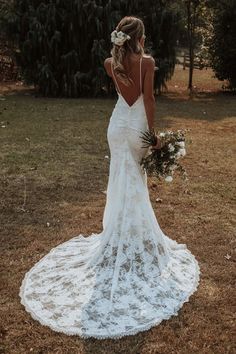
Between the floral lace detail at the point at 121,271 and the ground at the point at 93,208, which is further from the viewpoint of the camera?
the floral lace detail at the point at 121,271

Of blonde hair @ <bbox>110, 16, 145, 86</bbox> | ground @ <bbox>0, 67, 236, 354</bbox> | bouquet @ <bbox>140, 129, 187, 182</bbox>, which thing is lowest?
ground @ <bbox>0, 67, 236, 354</bbox>

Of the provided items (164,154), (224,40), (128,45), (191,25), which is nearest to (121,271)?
(164,154)

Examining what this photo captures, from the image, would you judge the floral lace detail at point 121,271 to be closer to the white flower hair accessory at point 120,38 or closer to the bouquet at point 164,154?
the bouquet at point 164,154

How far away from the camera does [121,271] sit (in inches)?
194

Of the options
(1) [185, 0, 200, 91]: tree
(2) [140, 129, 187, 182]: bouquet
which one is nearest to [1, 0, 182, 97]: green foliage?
(1) [185, 0, 200, 91]: tree

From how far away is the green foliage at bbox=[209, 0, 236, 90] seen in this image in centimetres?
1895

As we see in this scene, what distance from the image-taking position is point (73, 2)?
17016 mm

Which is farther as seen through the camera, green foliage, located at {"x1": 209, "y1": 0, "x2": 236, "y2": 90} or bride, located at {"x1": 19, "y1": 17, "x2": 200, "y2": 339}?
green foliage, located at {"x1": 209, "y1": 0, "x2": 236, "y2": 90}

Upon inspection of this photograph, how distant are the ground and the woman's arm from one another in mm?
1972

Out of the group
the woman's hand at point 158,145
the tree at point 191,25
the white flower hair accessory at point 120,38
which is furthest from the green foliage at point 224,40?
the white flower hair accessory at point 120,38

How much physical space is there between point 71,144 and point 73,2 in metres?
8.40

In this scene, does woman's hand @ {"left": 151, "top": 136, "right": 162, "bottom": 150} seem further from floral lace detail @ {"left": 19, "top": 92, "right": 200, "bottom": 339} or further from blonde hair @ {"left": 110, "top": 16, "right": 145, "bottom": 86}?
blonde hair @ {"left": 110, "top": 16, "right": 145, "bottom": 86}

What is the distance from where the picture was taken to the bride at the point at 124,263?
443 cm

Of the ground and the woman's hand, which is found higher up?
the woman's hand
